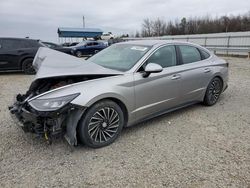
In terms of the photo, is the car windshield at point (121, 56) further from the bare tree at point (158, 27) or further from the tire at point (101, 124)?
the bare tree at point (158, 27)

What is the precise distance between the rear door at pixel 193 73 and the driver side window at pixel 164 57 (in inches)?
7.5

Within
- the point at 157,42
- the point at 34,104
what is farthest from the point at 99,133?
the point at 157,42

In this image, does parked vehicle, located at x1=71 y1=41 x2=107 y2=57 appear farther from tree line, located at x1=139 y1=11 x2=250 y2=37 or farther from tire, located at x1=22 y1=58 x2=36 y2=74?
tree line, located at x1=139 y1=11 x2=250 y2=37

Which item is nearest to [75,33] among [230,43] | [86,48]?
[86,48]

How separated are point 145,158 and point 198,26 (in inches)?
1940

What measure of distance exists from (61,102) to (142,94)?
1.28 m

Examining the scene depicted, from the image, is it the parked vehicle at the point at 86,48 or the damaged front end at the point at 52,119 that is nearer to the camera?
the damaged front end at the point at 52,119

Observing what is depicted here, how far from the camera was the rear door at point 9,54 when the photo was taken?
28.7ft

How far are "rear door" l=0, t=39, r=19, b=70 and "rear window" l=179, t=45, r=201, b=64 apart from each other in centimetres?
709

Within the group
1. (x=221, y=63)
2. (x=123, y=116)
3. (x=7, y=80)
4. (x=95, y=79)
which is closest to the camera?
(x=95, y=79)

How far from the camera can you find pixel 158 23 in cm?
5688

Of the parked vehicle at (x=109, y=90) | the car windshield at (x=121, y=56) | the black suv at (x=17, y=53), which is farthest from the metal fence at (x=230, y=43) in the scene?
the car windshield at (x=121, y=56)

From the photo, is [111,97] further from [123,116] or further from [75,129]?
[75,129]

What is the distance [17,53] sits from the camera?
8.88 m
